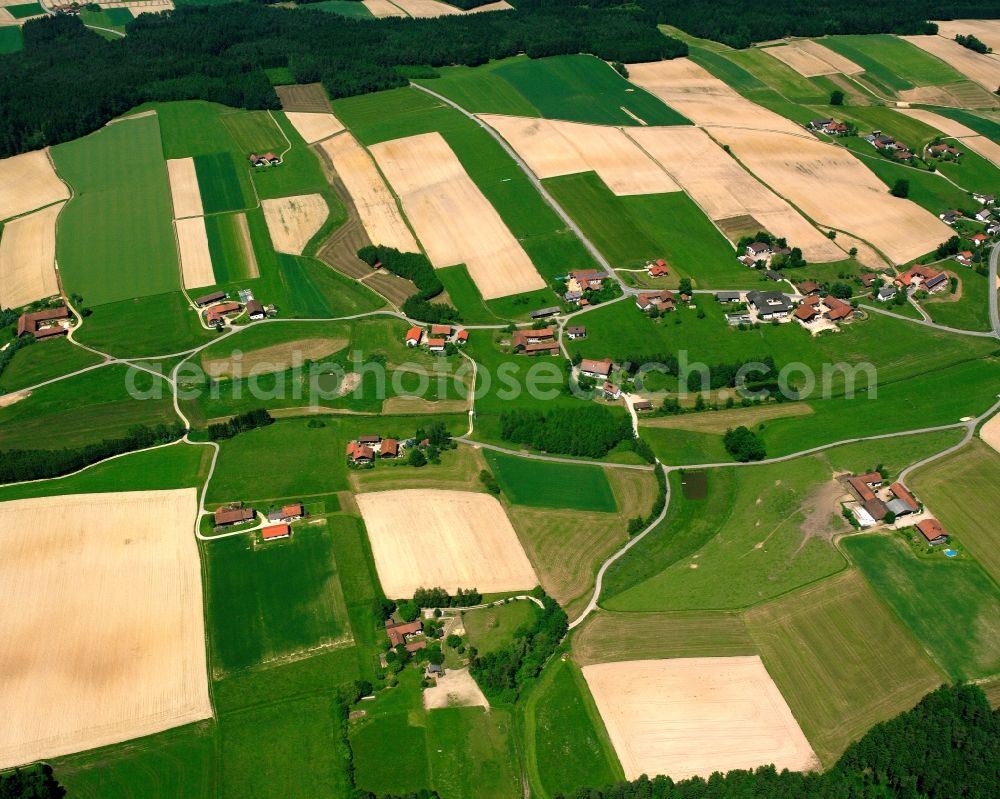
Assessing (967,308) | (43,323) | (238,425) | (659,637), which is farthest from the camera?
(967,308)

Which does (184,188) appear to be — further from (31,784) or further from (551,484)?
(31,784)

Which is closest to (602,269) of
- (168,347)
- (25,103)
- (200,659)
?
(168,347)

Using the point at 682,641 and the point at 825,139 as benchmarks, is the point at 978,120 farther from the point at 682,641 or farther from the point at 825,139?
the point at 682,641

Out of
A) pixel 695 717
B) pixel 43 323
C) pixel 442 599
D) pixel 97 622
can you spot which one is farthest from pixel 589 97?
pixel 97 622

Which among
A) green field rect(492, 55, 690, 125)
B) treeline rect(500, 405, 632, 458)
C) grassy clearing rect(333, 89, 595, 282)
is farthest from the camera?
green field rect(492, 55, 690, 125)

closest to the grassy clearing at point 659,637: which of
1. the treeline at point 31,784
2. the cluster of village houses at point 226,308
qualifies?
the treeline at point 31,784

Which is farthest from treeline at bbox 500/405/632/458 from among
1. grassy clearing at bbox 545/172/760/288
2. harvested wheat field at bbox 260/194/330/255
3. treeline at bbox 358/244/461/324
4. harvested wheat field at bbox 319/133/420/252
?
harvested wheat field at bbox 260/194/330/255

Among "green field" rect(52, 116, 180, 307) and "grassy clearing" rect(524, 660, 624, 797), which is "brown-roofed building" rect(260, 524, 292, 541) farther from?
"green field" rect(52, 116, 180, 307)
